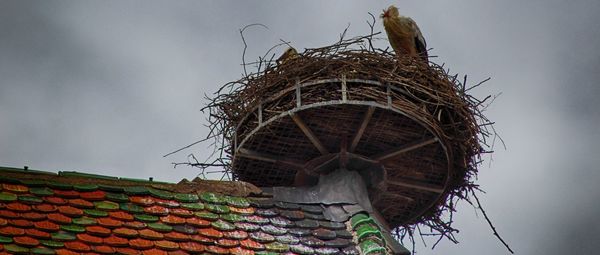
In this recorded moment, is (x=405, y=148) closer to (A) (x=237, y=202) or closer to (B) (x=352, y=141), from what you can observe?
(B) (x=352, y=141)

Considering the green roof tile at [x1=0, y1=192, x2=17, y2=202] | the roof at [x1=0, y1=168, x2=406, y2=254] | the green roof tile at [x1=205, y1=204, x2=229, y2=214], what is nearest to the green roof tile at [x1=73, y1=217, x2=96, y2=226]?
the roof at [x1=0, y1=168, x2=406, y2=254]

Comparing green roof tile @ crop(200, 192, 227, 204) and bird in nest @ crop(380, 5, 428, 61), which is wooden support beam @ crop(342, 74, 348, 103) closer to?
green roof tile @ crop(200, 192, 227, 204)

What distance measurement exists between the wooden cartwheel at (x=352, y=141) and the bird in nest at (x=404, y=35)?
3028 millimetres

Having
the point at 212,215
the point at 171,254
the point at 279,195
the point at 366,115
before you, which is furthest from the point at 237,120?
the point at 171,254

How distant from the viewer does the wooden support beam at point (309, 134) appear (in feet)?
32.8

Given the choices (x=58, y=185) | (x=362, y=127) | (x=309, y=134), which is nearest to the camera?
(x=58, y=185)

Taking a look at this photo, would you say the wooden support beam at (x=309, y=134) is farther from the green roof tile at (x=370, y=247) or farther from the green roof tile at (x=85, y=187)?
the green roof tile at (x=85, y=187)

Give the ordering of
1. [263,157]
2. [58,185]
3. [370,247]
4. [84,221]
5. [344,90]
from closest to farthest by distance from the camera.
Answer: [84,221], [58,185], [370,247], [344,90], [263,157]

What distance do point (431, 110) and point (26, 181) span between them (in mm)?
4188

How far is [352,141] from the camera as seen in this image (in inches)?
395

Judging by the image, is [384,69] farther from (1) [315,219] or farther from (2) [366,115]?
(1) [315,219]

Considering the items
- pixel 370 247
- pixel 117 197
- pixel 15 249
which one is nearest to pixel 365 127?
pixel 370 247

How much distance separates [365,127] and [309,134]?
0.45m

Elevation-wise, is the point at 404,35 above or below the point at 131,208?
above
